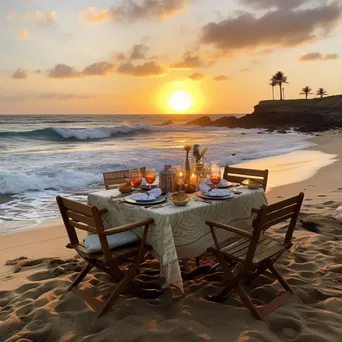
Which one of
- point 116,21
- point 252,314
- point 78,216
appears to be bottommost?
point 252,314

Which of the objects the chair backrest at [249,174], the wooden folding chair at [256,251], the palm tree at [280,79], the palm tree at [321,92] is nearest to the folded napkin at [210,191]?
the wooden folding chair at [256,251]

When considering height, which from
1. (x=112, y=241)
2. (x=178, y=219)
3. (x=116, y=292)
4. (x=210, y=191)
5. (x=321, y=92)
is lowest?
(x=116, y=292)

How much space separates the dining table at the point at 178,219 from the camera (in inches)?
116

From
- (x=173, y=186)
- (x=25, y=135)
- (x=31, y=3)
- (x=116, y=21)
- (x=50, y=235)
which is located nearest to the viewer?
(x=173, y=186)

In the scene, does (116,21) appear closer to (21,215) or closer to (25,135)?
(21,215)

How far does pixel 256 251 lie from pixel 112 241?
4.14 ft

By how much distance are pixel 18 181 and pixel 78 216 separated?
7.38 metres

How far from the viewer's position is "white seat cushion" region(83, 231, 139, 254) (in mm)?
3031

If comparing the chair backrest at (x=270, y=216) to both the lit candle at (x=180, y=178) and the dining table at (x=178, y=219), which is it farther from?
the lit candle at (x=180, y=178)

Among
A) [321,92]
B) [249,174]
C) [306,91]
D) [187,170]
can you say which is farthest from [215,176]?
[321,92]

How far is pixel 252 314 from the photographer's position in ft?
9.55

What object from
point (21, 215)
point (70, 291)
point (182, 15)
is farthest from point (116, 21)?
point (70, 291)

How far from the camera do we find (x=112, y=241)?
3.11m

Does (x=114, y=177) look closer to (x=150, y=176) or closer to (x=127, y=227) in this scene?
(x=150, y=176)
